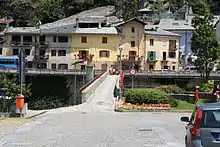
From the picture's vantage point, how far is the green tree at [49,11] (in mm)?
120363

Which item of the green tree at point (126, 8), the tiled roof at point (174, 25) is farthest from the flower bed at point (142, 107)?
the green tree at point (126, 8)

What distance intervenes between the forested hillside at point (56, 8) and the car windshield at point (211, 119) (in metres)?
99.4

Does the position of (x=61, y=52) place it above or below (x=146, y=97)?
above

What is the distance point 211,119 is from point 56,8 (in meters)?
115

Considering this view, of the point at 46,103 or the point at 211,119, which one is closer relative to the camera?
the point at 211,119

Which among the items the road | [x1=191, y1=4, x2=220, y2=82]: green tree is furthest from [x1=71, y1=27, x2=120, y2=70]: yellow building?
the road

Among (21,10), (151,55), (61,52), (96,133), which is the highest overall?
(21,10)

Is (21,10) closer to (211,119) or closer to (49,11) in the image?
(49,11)

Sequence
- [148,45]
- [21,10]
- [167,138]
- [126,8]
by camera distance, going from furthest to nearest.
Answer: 1. [21,10]
2. [126,8]
3. [148,45]
4. [167,138]

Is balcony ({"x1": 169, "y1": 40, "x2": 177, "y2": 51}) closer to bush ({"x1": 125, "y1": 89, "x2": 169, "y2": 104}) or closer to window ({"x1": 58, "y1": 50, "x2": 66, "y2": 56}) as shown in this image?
window ({"x1": 58, "y1": 50, "x2": 66, "y2": 56})

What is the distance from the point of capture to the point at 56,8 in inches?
4833

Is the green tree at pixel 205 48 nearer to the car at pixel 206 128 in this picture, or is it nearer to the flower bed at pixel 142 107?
the flower bed at pixel 142 107

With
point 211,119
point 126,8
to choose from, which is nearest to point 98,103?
point 211,119

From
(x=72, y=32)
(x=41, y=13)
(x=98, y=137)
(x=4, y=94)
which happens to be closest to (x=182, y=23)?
(x=72, y=32)
